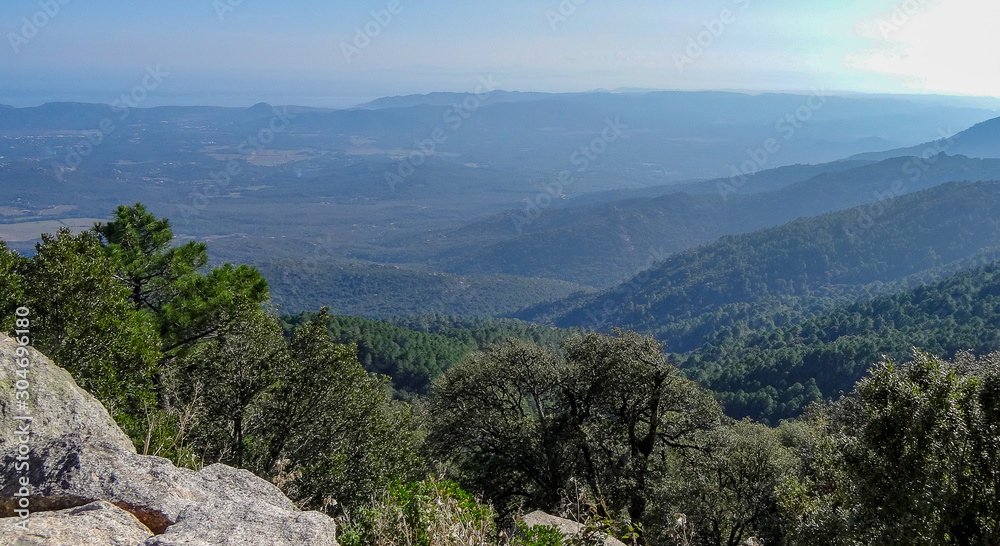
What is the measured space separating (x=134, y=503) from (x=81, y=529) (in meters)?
0.89

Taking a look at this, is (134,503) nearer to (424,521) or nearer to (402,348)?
(424,521)

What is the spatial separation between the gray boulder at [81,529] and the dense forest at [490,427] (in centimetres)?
228

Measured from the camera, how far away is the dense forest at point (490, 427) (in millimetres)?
8688

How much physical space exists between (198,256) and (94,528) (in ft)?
61.4

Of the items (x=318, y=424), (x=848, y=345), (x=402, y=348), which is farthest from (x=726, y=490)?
(x=848, y=345)

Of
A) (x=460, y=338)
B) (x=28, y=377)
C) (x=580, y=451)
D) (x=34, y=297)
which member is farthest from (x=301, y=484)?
(x=460, y=338)

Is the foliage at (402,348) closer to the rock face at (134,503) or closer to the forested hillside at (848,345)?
the forested hillside at (848,345)

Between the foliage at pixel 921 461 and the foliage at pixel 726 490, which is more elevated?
the foliage at pixel 921 461

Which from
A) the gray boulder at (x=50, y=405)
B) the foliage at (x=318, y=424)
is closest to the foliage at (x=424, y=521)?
the gray boulder at (x=50, y=405)

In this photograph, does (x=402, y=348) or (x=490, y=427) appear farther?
(x=402, y=348)

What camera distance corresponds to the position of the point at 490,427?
20828 mm

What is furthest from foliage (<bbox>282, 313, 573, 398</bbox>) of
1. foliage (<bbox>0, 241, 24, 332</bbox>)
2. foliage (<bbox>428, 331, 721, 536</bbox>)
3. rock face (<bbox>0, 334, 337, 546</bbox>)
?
rock face (<bbox>0, 334, 337, 546</bbox>)

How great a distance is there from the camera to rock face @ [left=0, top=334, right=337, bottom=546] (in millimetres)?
5477

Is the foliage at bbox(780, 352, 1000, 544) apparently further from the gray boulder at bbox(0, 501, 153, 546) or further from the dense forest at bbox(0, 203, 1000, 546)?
the gray boulder at bbox(0, 501, 153, 546)
